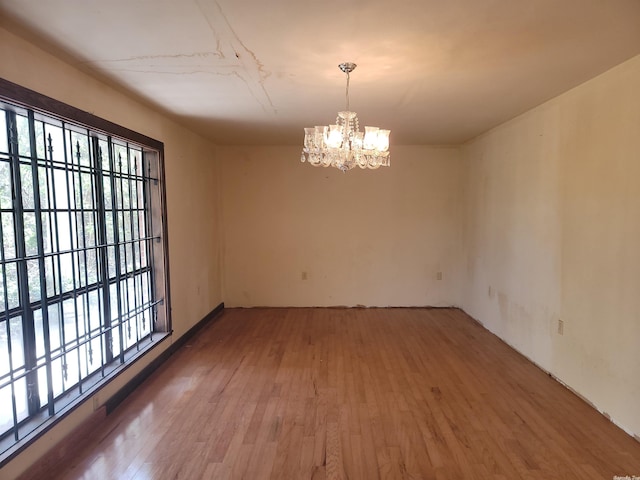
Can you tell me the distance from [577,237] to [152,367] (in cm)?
369

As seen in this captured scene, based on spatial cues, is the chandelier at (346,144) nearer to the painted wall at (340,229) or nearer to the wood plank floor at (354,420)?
the wood plank floor at (354,420)

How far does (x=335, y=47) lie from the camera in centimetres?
197

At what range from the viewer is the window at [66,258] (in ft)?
6.25

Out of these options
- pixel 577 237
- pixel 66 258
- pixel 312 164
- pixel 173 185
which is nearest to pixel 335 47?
pixel 312 164

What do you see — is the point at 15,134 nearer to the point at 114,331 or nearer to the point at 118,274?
the point at 118,274

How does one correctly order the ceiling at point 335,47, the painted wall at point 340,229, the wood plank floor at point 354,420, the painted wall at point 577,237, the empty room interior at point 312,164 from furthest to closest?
the painted wall at point 340,229 → the painted wall at point 577,237 → the wood plank floor at point 354,420 → the empty room interior at point 312,164 → the ceiling at point 335,47

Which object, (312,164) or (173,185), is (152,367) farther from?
(312,164)

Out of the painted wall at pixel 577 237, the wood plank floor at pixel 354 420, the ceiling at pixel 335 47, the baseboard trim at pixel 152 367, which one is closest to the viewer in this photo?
the ceiling at pixel 335 47

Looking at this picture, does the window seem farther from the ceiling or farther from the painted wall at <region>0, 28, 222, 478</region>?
the ceiling

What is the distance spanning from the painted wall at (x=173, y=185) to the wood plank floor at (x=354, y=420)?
21 centimetres

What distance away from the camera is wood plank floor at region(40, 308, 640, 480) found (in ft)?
6.59

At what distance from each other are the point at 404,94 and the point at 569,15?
48.8 inches

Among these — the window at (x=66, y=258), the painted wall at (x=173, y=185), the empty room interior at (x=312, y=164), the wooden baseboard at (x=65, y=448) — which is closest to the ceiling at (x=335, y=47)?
the empty room interior at (x=312, y=164)

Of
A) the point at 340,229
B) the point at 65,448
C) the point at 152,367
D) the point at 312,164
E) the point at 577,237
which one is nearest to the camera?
the point at 65,448
